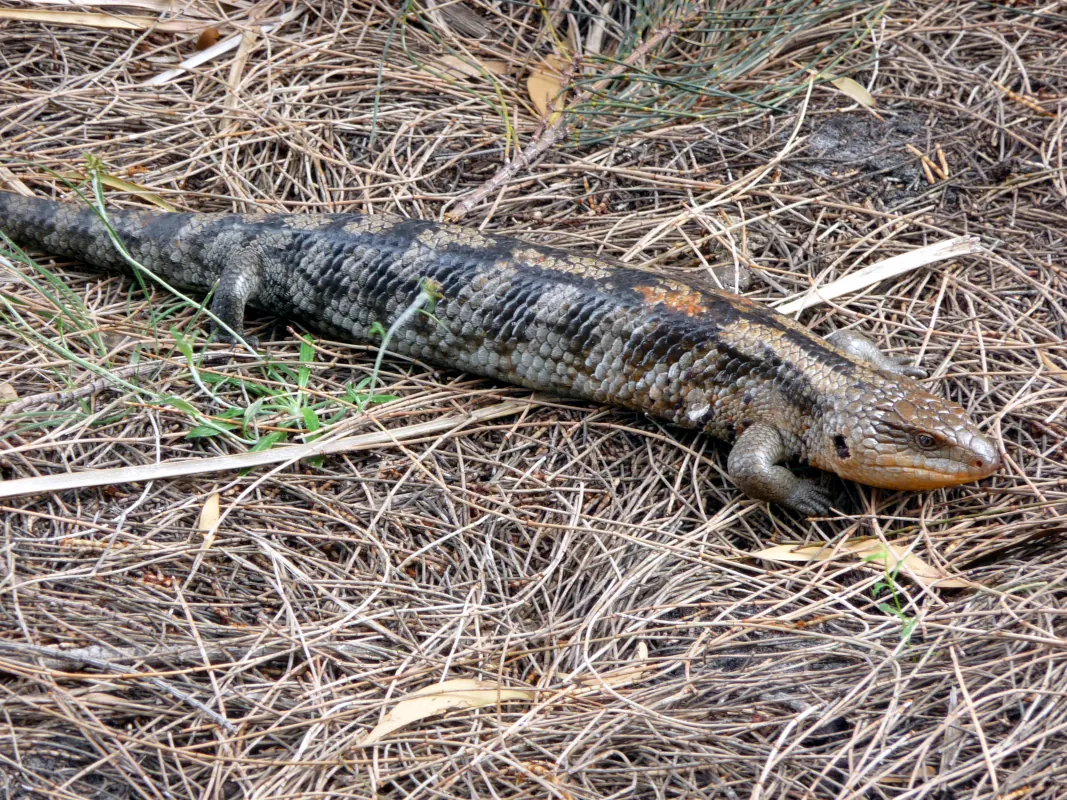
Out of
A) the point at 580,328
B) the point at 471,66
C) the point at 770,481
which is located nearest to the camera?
the point at 770,481

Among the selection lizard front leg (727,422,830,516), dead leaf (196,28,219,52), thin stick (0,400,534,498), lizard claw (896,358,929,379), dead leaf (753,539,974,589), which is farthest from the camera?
dead leaf (196,28,219,52)

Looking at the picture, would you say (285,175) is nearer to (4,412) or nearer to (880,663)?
(4,412)

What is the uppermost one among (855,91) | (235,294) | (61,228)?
(855,91)

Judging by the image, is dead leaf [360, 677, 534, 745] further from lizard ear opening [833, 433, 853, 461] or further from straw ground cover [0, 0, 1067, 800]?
lizard ear opening [833, 433, 853, 461]

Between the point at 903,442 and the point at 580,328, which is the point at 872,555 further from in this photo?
the point at 580,328

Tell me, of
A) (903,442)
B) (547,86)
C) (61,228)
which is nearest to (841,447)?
(903,442)

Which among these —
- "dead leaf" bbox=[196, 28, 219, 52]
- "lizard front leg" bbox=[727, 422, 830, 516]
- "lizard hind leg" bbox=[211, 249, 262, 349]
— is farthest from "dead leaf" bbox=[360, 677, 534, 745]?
"dead leaf" bbox=[196, 28, 219, 52]

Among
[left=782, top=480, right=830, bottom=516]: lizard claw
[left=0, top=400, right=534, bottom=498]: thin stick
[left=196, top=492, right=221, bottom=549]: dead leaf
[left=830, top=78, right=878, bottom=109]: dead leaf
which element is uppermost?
[left=830, top=78, right=878, bottom=109]: dead leaf
